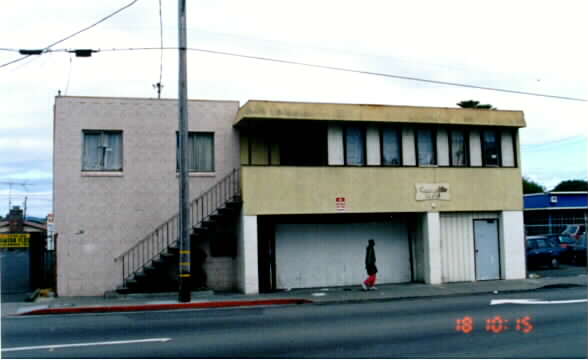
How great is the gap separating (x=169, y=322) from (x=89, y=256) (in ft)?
24.9

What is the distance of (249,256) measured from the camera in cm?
1981

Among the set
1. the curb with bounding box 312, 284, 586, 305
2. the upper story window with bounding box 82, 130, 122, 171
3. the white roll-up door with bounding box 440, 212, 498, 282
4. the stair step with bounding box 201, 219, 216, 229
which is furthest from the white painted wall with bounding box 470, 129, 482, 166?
the upper story window with bounding box 82, 130, 122, 171

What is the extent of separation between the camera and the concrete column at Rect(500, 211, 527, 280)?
74.7 ft

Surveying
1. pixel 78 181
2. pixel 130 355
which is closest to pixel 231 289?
pixel 78 181

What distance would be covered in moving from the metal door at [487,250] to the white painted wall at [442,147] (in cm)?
255

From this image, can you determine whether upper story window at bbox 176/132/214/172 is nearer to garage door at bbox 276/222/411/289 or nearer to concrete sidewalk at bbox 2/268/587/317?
garage door at bbox 276/222/411/289

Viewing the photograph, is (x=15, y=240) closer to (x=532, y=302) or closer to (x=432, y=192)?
(x=432, y=192)

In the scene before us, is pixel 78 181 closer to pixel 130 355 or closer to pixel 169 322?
pixel 169 322

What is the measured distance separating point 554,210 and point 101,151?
3442 cm

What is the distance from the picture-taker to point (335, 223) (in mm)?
22016

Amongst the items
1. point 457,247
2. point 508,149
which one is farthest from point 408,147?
point 508,149

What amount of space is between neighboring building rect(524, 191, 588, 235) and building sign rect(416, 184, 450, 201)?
2280cm

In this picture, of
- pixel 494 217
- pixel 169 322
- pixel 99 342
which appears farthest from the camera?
pixel 494 217

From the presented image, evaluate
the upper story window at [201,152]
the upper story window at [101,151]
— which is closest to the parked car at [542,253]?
the upper story window at [201,152]
